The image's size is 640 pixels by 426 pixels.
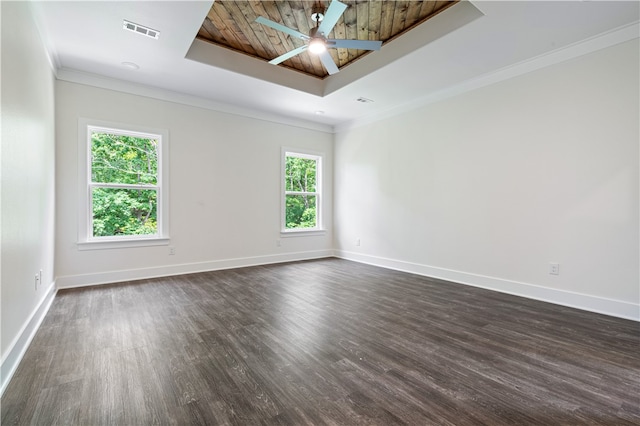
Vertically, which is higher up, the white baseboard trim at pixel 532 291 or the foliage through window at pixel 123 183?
the foliage through window at pixel 123 183

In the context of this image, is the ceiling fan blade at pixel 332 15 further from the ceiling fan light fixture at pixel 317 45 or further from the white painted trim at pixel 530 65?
the white painted trim at pixel 530 65

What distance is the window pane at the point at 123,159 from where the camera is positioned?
4.15 metres

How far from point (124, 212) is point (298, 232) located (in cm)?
297

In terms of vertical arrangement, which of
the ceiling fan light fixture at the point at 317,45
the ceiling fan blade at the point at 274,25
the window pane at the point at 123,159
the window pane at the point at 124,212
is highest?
the ceiling fan blade at the point at 274,25

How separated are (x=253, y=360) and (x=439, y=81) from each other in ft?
13.6

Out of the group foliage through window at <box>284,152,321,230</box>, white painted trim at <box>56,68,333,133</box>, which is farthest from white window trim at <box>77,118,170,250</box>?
foliage through window at <box>284,152,321,230</box>

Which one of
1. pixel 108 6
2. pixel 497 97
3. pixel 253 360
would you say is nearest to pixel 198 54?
pixel 108 6

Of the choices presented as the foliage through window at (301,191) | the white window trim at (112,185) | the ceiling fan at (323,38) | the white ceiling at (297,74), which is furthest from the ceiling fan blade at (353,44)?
the foliage through window at (301,191)

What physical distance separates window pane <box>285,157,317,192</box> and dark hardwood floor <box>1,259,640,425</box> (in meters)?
3.01

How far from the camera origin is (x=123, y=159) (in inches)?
170

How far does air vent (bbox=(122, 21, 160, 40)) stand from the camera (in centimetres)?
292

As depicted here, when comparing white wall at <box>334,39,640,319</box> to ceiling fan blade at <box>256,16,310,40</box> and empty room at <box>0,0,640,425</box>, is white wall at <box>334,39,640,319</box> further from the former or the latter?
ceiling fan blade at <box>256,16,310,40</box>

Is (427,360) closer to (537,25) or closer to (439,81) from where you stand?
(537,25)

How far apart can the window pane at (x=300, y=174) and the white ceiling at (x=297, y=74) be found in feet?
3.95
